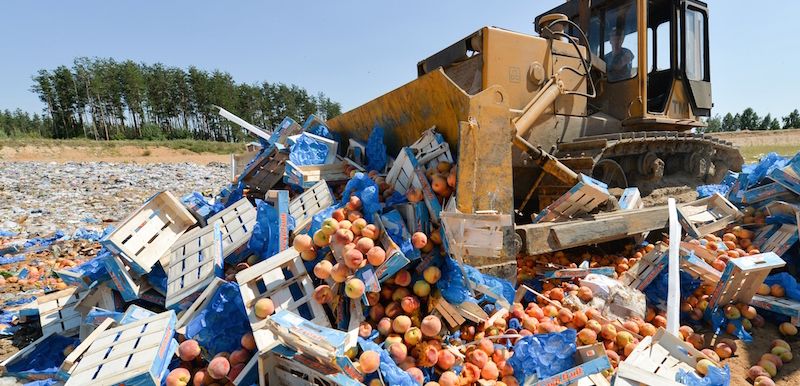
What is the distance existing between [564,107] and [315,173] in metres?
3.61

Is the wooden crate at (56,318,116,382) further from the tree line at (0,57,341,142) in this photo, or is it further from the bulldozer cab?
Result: the tree line at (0,57,341,142)

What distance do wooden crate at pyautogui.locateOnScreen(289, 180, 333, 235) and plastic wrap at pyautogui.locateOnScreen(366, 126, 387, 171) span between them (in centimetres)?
77

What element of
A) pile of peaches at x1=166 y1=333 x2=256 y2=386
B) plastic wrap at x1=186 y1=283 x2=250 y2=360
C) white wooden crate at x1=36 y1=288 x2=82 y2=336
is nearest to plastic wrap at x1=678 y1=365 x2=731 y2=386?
pile of peaches at x1=166 y1=333 x2=256 y2=386

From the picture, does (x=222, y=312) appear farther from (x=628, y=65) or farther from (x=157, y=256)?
(x=628, y=65)

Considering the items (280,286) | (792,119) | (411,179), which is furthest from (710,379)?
(792,119)

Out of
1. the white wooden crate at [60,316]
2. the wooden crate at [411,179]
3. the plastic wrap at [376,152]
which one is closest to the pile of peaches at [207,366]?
the white wooden crate at [60,316]

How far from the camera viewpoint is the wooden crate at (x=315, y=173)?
Result: 392cm

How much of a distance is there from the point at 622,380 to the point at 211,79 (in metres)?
46.6

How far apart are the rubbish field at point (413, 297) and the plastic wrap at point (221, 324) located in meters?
0.01

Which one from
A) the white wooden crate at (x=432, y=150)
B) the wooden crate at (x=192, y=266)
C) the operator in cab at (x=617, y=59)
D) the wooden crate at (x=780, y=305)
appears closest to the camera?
the wooden crate at (x=192, y=266)

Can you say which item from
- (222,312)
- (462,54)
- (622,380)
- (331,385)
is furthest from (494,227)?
(462,54)

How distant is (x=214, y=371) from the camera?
2.06 meters

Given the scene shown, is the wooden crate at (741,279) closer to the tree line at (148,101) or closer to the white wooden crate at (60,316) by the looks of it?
the white wooden crate at (60,316)

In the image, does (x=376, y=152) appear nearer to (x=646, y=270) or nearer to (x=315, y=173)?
(x=315, y=173)
